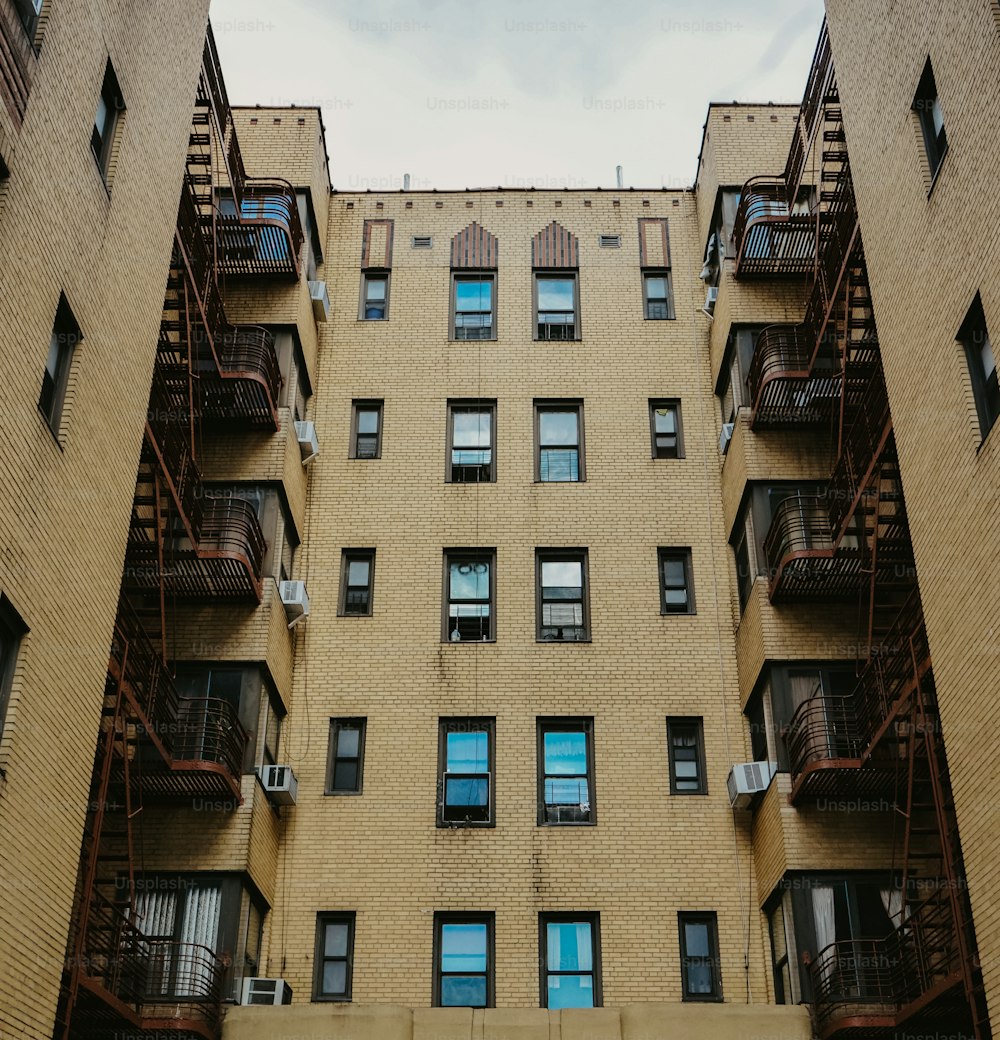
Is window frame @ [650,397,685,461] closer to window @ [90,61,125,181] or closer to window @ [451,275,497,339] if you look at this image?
window @ [451,275,497,339]

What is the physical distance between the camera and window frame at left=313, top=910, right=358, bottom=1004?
70.0 ft

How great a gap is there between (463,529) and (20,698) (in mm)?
12870

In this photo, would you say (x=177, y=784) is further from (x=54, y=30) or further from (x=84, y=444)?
(x=54, y=30)

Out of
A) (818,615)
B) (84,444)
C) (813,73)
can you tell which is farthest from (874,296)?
(84,444)

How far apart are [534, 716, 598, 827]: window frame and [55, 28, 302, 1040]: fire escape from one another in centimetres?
538

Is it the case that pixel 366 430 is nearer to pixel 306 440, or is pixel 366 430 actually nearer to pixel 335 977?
pixel 306 440

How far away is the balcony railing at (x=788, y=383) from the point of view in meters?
24.0

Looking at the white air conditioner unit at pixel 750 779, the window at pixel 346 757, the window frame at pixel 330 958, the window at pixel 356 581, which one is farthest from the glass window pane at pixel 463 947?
the window at pixel 356 581

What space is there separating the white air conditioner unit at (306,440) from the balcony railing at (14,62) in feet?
39.6

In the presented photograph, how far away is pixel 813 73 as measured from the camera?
82.3ft

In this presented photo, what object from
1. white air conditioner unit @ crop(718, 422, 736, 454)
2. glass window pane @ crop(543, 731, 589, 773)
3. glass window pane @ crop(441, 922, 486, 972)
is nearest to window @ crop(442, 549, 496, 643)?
glass window pane @ crop(543, 731, 589, 773)

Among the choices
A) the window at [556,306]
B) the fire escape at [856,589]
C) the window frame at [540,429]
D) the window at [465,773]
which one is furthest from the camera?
the window at [556,306]

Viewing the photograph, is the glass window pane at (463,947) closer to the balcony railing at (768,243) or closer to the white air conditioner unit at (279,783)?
the white air conditioner unit at (279,783)

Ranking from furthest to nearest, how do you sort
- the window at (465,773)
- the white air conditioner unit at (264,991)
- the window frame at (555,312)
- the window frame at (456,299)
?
the window frame at (456,299), the window frame at (555,312), the window at (465,773), the white air conditioner unit at (264,991)
